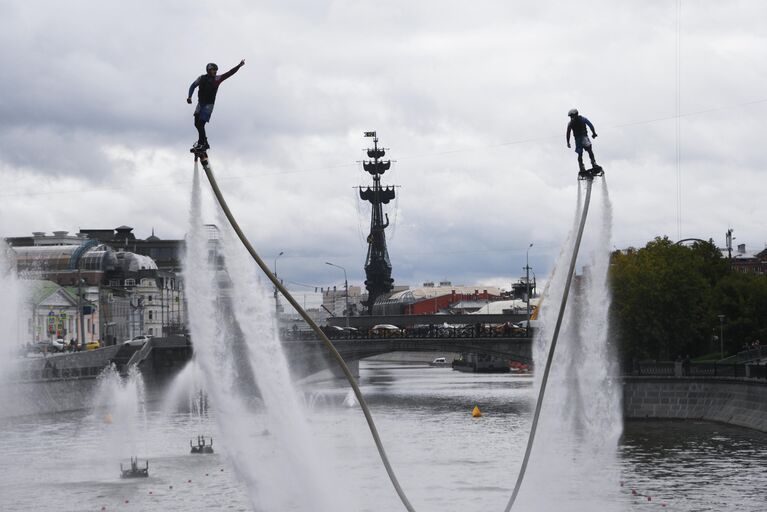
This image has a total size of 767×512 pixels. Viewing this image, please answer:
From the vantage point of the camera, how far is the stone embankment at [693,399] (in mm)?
69375

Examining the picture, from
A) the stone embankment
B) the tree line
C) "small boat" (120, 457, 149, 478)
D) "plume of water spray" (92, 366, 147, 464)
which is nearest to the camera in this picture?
"small boat" (120, 457, 149, 478)

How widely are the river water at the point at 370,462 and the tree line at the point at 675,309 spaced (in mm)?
10528

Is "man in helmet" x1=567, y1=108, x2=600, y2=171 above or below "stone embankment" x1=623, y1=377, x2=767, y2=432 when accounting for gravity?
above

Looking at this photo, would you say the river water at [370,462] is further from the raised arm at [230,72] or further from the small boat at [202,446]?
the raised arm at [230,72]

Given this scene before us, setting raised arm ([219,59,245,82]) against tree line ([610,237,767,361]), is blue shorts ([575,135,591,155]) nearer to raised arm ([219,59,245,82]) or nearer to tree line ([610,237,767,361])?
raised arm ([219,59,245,82])

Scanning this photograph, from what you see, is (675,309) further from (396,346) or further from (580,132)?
(580,132)

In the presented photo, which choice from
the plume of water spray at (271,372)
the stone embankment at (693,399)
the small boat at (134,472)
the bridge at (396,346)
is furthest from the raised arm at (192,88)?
the bridge at (396,346)

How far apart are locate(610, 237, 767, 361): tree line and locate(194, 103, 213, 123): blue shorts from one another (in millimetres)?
72053

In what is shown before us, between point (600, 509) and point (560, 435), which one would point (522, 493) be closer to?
point (600, 509)

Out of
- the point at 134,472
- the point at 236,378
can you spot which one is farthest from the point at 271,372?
the point at 134,472

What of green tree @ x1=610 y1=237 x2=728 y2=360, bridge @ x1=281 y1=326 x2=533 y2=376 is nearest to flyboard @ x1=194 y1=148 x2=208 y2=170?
green tree @ x1=610 y1=237 x2=728 y2=360

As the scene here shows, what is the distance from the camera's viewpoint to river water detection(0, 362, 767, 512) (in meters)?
45.4

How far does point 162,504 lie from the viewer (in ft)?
157

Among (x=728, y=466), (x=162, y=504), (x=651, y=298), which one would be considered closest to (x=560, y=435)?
(x=162, y=504)
